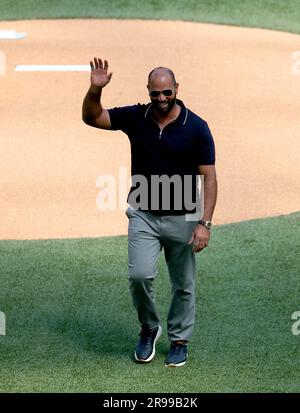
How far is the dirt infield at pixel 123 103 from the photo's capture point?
40.2 feet

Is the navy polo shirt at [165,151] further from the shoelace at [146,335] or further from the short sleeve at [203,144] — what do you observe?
the shoelace at [146,335]

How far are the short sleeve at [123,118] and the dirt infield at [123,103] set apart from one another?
3570mm

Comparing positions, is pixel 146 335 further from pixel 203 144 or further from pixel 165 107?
pixel 165 107

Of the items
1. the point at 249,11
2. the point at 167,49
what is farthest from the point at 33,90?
the point at 249,11

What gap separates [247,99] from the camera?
17078 mm

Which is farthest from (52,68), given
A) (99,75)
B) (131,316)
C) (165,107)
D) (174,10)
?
(165,107)

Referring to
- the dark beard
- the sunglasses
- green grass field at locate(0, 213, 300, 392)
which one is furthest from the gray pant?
the sunglasses

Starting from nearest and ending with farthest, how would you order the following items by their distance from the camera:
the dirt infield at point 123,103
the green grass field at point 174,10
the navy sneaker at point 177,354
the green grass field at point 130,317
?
the green grass field at point 130,317
the navy sneaker at point 177,354
the dirt infield at point 123,103
the green grass field at point 174,10

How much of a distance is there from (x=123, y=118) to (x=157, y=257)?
946 millimetres

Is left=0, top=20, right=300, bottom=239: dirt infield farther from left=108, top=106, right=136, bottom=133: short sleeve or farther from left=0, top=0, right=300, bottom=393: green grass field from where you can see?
left=108, top=106, right=136, bottom=133: short sleeve

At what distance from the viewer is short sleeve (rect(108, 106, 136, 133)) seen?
7.84 meters

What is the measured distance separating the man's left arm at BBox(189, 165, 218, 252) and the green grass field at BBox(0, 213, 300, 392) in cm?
86

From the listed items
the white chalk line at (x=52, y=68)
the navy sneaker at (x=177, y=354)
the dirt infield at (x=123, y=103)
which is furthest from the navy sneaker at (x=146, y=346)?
the white chalk line at (x=52, y=68)

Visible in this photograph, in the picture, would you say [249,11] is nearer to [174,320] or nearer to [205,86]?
[205,86]
